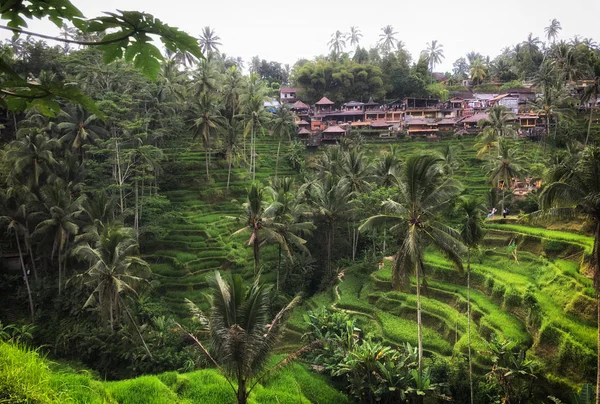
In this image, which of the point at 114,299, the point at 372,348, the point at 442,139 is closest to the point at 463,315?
the point at 372,348

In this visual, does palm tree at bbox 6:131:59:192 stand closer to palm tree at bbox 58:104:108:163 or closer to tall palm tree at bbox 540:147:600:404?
palm tree at bbox 58:104:108:163

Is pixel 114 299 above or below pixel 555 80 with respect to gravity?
below

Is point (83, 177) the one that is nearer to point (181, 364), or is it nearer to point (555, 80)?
point (181, 364)

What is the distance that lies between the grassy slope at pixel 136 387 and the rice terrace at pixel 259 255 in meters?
0.04

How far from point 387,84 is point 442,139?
1602 centimetres

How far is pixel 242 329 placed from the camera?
9.41 meters

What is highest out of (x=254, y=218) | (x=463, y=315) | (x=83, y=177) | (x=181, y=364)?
(x=83, y=177)

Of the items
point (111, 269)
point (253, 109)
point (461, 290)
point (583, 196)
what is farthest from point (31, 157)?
point (583, 196)

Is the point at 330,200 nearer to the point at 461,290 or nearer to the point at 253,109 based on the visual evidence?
the point at 461,290

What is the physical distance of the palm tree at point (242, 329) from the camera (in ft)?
31.3

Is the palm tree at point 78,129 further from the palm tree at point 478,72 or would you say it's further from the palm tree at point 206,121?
the palm tree at point 478,72

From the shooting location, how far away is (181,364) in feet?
57.4

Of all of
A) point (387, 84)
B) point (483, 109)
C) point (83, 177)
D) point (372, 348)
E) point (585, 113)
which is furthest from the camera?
point (387, 84)

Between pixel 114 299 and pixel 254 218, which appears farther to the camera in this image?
pixel 254 218
